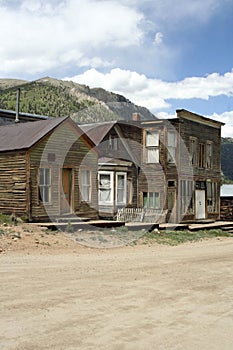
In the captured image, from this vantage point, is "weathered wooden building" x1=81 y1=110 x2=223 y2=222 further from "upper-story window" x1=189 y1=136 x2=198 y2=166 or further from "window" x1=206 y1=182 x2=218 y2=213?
"window" x1=206 y1=182 x2=218 y2=213

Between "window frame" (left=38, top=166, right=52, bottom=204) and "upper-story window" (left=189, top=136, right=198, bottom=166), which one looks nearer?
"window frame" (left=38, top=166, right=52, bottom=204)

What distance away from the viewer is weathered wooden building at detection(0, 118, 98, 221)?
21.2 m

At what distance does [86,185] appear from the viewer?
2436cm

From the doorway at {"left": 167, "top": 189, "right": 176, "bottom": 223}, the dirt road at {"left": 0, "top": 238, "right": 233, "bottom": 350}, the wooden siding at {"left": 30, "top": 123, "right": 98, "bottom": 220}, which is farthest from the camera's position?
the doorway at {"left": 167, "top": 189, "right": 176, "bottom": 223}

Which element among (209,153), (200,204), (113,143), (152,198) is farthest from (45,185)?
(209,153)

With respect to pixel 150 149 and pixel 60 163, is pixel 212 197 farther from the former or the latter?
pixel 60 163

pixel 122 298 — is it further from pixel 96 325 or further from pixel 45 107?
pixel 45 107

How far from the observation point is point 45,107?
96250mm

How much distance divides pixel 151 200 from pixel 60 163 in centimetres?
983

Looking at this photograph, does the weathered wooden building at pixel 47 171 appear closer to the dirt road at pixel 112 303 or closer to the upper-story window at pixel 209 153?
the dirt road at pixel 112 303

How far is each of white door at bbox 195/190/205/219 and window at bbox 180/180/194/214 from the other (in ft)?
3.22

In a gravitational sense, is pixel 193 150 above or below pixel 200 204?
above

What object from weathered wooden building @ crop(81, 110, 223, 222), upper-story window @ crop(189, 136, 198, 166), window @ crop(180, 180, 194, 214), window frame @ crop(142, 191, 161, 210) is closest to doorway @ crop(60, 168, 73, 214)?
weathered wooden building @ crop(81, 110, 223, 222)

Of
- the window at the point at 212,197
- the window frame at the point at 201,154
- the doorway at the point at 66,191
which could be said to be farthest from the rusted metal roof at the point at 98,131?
the window at the point at 212,197
